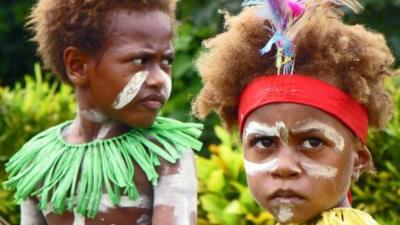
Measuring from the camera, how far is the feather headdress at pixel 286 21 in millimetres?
4215

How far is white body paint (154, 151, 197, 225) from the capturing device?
4.59m

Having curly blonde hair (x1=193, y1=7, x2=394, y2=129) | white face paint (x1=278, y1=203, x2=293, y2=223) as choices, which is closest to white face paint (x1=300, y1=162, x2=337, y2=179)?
white face paint (x1=278, y1=203, x2=293, y2=223)

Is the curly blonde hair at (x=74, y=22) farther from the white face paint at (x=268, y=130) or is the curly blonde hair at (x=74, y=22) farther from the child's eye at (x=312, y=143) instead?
the child's eye at (x=312, y=143)

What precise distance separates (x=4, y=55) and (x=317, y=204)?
648 cm

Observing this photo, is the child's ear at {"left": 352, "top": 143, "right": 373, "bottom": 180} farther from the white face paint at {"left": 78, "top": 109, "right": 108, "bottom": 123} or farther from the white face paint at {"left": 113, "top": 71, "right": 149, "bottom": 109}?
the white face paint at {"left": 78, "top": 109, "right": 108, "bottom": 123}

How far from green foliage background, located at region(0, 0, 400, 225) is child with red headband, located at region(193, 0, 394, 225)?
45 centimetres

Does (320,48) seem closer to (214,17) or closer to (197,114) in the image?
(197,114)

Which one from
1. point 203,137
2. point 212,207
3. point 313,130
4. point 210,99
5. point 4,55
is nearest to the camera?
point 313,130

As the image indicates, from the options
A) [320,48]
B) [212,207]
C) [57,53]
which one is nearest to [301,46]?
[320,48]

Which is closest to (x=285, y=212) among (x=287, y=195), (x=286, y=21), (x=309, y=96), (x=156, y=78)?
(x=287, y=195)

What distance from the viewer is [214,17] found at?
8414mm

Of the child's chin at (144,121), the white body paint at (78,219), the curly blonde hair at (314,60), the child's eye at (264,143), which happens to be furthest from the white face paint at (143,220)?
the child's eye at (264,143)

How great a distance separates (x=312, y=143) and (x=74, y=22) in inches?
40.8

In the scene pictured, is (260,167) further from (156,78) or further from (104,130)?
(104,130)
